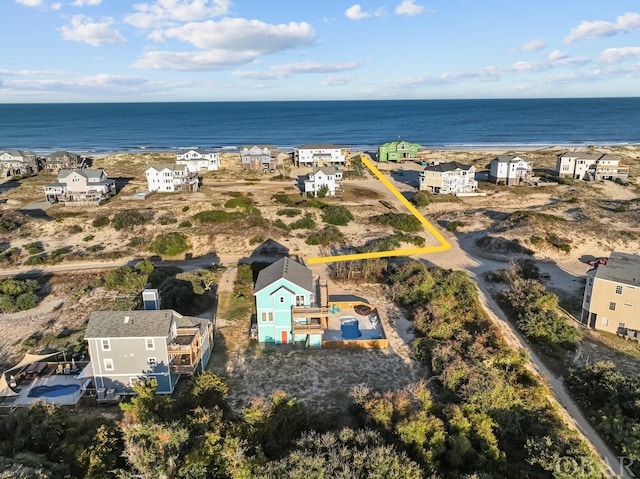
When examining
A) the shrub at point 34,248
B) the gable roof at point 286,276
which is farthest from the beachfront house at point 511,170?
the shrub at point 34,248

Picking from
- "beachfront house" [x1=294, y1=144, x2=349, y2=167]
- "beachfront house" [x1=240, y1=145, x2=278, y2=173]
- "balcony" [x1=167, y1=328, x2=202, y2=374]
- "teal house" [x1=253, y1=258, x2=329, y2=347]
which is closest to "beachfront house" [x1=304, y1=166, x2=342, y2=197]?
"beachfront house" [x1=240, y1=145, x2=278, y2=173]

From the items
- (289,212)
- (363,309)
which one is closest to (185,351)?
(363,309)

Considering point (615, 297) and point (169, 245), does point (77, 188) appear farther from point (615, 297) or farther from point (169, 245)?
point (615, 297)

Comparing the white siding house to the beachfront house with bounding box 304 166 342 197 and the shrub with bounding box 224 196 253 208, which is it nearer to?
the beachfront house with bounding box 304 166 342 197

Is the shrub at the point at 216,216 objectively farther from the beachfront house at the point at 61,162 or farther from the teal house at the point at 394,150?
the teal house at the point at 394,150

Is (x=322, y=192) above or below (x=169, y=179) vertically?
below

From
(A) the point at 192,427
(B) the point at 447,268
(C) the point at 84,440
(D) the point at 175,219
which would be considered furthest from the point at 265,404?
(D) the point at 175,219
